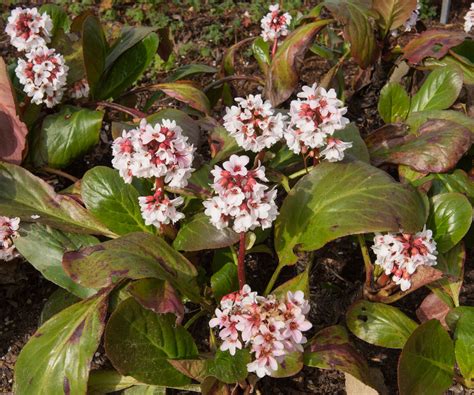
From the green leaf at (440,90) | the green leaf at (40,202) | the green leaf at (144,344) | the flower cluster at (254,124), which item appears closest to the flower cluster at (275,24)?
the green leaf at (440,90)

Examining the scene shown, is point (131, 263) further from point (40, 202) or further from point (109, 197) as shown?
point (40, 202)

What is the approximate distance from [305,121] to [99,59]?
0.95 m

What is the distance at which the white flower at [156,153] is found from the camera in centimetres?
157

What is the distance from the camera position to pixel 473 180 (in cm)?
216

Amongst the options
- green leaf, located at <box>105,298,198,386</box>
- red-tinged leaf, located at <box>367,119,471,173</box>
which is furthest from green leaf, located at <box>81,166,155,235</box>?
red-tinged leaf, located at <box>367,119,471,173</box>

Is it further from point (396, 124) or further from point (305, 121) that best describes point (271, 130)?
point (396, 124)

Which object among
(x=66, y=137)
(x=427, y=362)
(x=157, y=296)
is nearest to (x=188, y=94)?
(x=66, y=137)

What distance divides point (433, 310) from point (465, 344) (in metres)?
0.21

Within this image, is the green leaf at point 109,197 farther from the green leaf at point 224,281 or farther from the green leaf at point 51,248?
the green leaf at point 224,281

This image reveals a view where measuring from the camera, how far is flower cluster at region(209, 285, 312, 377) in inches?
57.1

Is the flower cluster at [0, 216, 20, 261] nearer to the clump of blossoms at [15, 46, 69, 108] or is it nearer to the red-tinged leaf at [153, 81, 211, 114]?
the clump of blossoms at [15, 46, 69, 108]

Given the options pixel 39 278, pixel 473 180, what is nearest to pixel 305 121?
pixel 473 180

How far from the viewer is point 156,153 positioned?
1.58m

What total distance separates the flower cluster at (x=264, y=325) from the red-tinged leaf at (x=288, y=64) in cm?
98
